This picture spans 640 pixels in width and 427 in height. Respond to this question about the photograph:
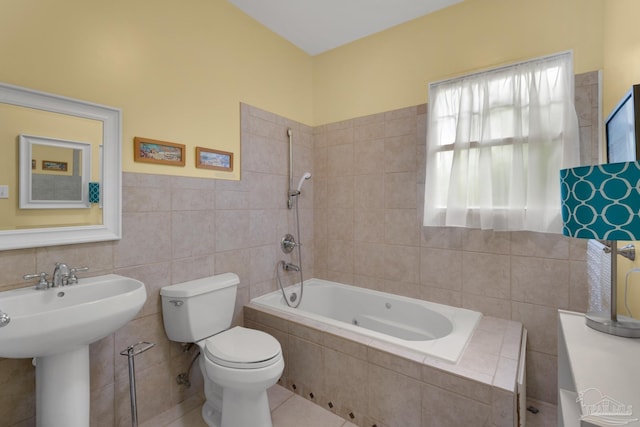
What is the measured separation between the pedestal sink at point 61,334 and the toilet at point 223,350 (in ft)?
1.49

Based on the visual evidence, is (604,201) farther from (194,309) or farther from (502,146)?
(194,309)

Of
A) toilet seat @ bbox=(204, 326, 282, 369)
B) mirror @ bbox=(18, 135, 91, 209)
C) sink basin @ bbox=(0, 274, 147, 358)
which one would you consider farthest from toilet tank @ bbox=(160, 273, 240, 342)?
mirror @ bbox=(18, 135, 91, 209)

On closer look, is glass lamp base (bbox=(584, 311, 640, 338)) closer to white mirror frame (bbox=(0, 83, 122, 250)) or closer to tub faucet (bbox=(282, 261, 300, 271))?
tub faucet (bbox=(282, 261, 300, 271))

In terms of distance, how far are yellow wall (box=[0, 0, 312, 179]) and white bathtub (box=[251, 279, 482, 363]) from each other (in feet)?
4.04

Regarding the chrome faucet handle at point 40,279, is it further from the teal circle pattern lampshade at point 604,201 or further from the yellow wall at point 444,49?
the yellow wall at point 444,49

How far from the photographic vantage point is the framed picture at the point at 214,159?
6.32ft

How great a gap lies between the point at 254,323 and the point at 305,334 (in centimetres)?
49

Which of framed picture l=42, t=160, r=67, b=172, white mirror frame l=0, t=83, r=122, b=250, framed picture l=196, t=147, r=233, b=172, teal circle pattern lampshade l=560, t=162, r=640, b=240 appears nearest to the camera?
teal circle pattern lampshade l=560, t=162, r=640, b=240

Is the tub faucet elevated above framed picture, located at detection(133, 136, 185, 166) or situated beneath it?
situated beneath

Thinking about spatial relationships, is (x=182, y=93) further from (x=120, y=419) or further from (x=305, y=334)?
(x=120, y=419)

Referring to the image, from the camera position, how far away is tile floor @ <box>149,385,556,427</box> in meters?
1.66

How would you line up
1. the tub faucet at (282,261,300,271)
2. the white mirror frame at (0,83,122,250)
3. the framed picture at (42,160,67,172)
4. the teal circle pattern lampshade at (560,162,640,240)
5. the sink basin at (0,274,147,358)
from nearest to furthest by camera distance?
the teal circle pattern lampshade at (560,162,640,240) → the sink basin at (0,274,147,358) → the white mirror frame at (0,83,122,250) → the framed picture at (42,160,67,172) → the tub faucet at (282,261,300,271)

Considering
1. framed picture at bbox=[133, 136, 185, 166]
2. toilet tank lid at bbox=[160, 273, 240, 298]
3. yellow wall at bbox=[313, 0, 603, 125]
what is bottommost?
toilet tank lid at bbox=[160, 273, 240, 298]

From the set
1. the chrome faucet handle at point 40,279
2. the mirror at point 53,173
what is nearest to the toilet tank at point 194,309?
the chrome faucet handle at point 40,279
